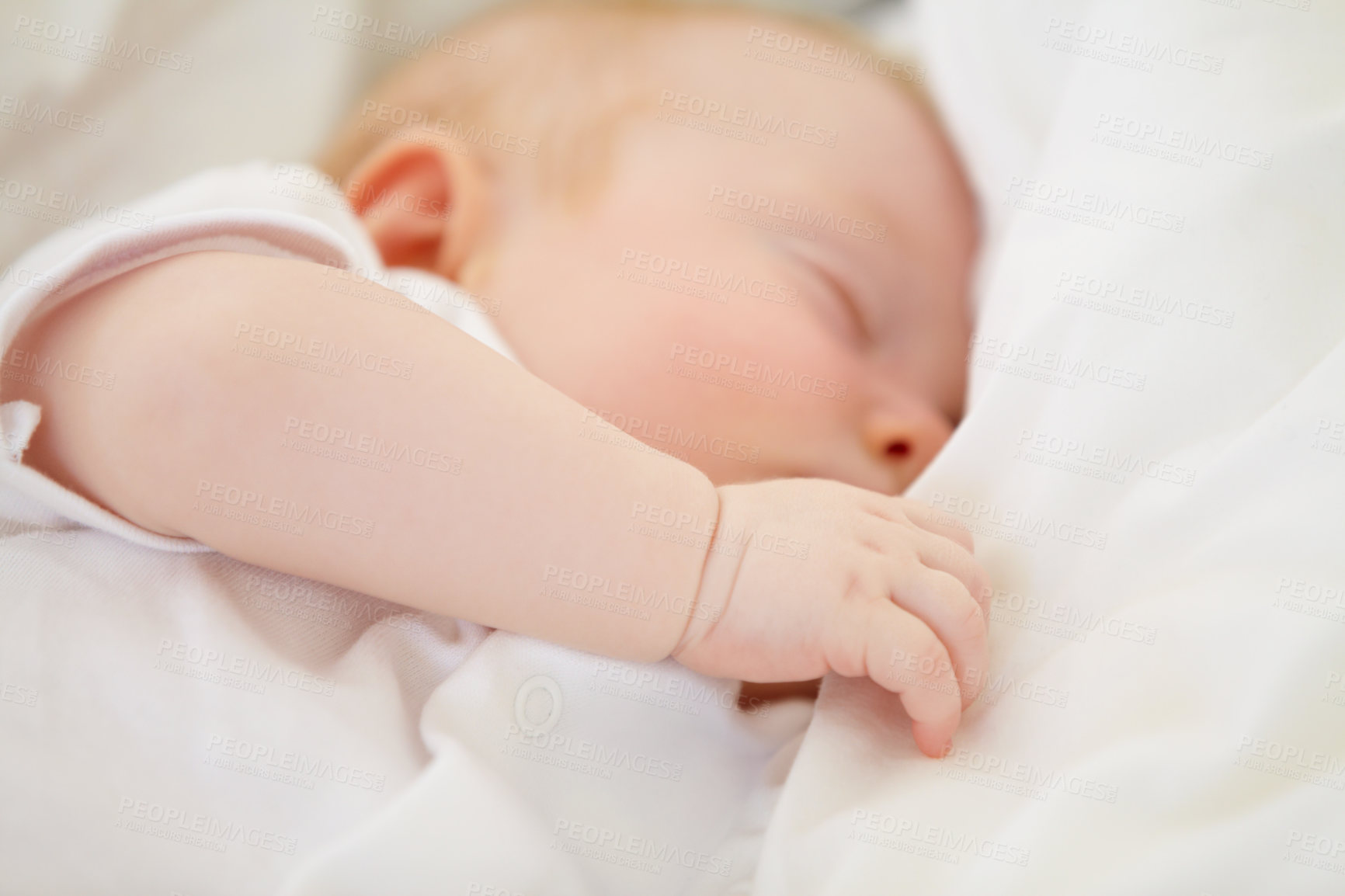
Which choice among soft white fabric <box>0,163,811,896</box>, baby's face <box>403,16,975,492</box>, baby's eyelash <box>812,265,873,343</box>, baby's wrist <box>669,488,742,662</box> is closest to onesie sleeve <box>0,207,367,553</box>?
soft white fabric <box>0,163,811,896</box>

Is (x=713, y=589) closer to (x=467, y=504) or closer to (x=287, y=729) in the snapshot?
(x=467, y=504)

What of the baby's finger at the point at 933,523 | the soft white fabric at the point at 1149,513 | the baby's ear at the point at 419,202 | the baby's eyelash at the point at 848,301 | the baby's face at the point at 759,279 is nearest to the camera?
the soft white fabric at the point at 1149,513

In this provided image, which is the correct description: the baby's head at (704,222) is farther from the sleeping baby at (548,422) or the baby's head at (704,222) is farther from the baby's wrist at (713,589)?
the baby's wrist at (713,589)

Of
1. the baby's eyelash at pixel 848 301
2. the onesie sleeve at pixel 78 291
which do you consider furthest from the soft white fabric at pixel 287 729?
the baby's eyelash at pixel 848 301

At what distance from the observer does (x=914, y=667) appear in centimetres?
79

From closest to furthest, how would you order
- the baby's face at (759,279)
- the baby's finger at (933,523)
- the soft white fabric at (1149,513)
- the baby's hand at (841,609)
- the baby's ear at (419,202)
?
the soft white fabric at (1149,513) < the baby's hand at (841,609) < the baby's finger at (933,523) < the baby's face at (759,279) < the baby's ear at (419,202)

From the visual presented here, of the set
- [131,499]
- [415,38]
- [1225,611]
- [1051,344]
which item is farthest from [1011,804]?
[415,38]

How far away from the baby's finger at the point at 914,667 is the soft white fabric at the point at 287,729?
0.19 m

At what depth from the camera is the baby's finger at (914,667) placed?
0.79 meters

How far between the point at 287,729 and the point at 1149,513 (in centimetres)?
76

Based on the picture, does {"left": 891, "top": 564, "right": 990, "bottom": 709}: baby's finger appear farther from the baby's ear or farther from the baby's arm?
the baby's ear

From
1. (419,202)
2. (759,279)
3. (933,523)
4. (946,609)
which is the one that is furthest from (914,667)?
(419,202)

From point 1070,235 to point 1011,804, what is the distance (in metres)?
0.62

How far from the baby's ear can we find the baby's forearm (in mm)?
507
